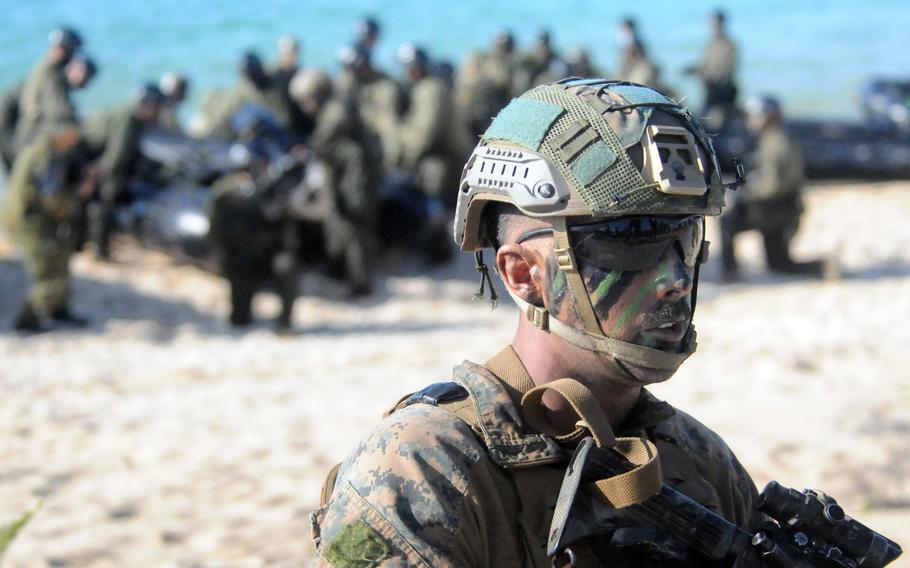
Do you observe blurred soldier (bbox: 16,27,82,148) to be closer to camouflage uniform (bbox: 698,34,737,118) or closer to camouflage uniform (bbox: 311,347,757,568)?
camouflage uniform (bbox: 698,34,737,118)

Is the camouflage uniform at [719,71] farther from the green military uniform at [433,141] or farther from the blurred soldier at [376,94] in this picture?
the green military uniform at [433,141]

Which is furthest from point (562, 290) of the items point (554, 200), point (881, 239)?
point (881, 239)

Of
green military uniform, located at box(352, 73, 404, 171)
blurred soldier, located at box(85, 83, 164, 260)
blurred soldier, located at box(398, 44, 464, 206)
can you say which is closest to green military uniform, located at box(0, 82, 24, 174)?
blurred soldier, located at box(85, 83, 164, 260)

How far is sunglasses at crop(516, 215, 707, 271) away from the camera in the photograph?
90.6 inches

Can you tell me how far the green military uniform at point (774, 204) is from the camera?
11.6m

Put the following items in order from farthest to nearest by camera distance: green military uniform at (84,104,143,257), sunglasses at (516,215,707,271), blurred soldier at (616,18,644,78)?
blurred soldier at (616,18,644,78), green military uniform at (84,104,143,257), sunglasses at (516,215,707,271)

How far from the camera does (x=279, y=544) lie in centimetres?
507

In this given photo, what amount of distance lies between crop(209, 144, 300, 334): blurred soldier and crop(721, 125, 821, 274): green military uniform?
13.1 feet

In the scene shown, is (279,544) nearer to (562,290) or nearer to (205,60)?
(562,290)

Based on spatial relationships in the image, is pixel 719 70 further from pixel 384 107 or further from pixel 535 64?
pixel 384 107

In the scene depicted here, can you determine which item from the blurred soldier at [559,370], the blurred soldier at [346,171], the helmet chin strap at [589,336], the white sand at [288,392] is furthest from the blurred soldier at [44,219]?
the helmet chin strap at [589,336]

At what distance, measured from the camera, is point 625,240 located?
2309 millimetres

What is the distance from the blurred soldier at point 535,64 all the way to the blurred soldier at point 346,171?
666cm

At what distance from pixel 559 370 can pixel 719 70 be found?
14.9 metres
